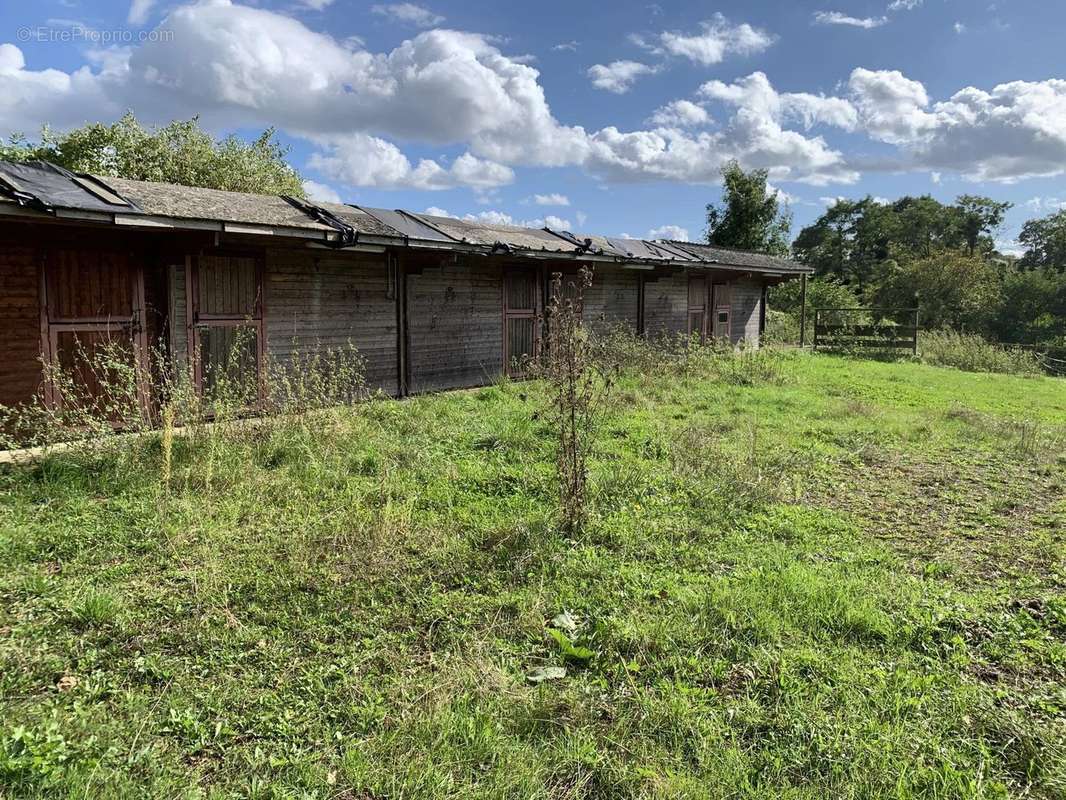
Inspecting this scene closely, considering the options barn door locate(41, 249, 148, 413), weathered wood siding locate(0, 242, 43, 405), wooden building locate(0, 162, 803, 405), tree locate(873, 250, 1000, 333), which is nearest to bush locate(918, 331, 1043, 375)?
tree locate(873, 250, 1000, 333)

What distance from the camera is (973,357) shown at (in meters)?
19.6

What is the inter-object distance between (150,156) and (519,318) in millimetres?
17941

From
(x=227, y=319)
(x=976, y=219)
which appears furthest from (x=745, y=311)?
(x=976, y=219)

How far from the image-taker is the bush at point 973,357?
751 inches

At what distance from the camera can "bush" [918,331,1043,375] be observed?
62.6ft

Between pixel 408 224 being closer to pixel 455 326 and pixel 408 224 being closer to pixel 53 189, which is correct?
pixel 455 326

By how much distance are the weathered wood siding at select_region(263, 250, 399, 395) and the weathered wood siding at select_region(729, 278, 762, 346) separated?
41.8 feet

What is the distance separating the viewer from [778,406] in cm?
1000

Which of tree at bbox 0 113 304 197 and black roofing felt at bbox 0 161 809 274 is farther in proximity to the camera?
tree at bbox 0 113 304 197

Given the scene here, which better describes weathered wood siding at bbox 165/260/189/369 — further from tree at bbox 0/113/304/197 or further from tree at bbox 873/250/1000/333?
tree at bbox 873/250/1000/333

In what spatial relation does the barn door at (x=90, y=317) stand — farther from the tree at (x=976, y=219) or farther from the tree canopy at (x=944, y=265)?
the tree at (x=976, y=219)

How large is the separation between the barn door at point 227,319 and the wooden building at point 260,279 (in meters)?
0.02

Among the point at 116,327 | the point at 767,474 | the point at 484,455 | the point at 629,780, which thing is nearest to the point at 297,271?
the point at 116,327

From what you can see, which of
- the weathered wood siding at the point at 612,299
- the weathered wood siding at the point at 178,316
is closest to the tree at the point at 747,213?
the weathered wood siding at the point at 612,299
